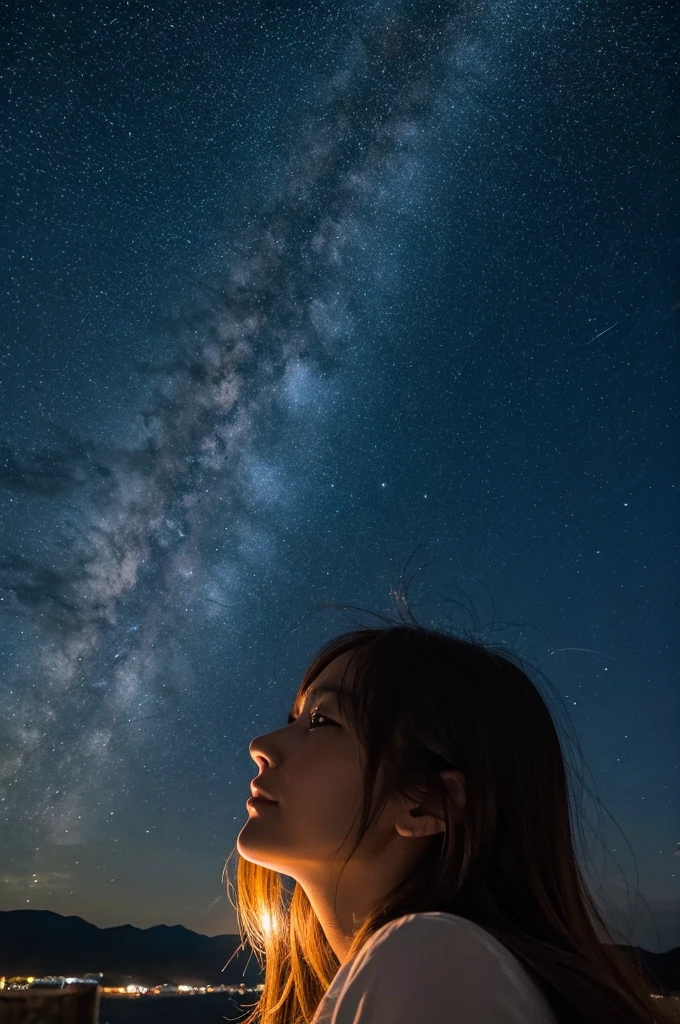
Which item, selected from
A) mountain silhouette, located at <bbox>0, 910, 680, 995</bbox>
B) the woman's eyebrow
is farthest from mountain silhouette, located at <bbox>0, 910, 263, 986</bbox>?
the woman's eyebrow

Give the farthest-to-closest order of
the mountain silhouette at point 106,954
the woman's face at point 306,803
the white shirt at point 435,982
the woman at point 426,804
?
the mountain silhouette at point 106,954
the woman's face at point 306,803
the woman at point 426,804
the white shirt at point 435,982

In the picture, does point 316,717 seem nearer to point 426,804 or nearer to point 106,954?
point 426,804

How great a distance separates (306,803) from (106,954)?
10853 centimetres

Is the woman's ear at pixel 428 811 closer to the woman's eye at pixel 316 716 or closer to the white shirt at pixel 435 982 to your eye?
the woman's eye at pixel 316 716

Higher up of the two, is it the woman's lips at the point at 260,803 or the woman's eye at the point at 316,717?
the woman's eye at the point at 316,717

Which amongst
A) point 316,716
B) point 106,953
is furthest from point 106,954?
point 316,716

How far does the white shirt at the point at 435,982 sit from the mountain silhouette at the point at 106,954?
240 feet

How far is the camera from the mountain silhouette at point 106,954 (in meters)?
68.4

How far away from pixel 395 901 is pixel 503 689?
401 millimetres

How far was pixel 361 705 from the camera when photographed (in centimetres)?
127

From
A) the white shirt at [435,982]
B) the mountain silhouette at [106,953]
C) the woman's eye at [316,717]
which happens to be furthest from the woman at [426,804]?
the mountain silhouette at [106,953]

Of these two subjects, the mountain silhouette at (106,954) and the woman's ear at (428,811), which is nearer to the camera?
the woman's ear at (428,811)

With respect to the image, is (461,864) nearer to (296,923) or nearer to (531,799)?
(531,799)

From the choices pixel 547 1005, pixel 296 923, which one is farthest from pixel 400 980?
pixel 296 923
